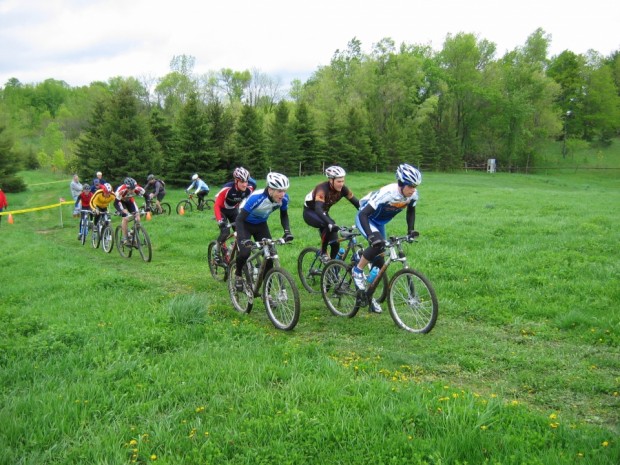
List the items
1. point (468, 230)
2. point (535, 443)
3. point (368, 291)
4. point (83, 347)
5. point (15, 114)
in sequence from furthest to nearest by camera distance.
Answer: point (15, 114) → point (468, 230) → point (368, 291) → point (83, 347) → point (535, 443)

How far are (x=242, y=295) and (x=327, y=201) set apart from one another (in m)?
2.32

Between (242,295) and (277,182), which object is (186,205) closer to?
(242,295)

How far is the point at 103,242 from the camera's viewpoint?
50.3ft

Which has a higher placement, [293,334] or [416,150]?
[416,150]

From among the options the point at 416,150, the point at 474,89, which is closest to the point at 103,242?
the point at 416,150

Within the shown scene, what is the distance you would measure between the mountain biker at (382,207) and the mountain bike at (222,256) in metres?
3.20

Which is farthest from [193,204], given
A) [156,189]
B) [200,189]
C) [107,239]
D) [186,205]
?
[107,239]

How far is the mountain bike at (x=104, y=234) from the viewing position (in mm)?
15062

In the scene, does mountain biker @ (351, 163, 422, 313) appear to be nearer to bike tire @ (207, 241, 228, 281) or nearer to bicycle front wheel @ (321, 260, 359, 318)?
bicycle front wheel @ (321, 260, 359, 318)

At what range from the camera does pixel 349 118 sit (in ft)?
164

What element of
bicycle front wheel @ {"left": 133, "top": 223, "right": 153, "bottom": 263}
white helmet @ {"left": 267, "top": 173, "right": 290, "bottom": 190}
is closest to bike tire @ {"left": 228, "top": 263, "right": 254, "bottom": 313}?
white helmet @ {"left": 267, "top": 173, "right": 290, "bottom": 190}

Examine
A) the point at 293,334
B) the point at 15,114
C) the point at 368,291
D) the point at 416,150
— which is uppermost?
the point at 15,114

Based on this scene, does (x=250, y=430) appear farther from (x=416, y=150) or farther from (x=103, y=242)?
(x=416, y=150)

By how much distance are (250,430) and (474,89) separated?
68.2m
